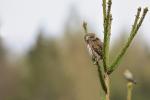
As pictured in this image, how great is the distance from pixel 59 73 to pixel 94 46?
58.3m

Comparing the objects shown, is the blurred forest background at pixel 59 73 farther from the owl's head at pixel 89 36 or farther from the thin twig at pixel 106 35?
the thin twig at pixel 106 35

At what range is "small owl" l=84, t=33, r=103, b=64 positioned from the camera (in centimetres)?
375

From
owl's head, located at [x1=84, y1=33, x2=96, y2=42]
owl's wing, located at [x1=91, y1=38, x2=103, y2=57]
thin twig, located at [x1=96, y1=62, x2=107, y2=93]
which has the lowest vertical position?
thin twig, located at [x1=96, y1=62, x2=107, y2=93]

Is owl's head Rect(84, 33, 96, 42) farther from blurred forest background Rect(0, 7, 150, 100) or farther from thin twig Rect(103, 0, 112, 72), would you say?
blurred forest background Rect(0, 7, 150, 100)

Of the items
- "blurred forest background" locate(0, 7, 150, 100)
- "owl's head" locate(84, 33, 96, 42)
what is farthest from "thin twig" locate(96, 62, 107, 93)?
"blurred forest background" locate(0, 7, 150, 100)

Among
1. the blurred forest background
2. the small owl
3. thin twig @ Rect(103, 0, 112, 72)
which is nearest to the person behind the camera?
thin twig @ Rect(103, 0, 112, 72)

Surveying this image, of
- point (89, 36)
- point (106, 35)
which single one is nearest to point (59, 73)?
point (89, 36)

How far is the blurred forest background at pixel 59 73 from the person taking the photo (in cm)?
5169

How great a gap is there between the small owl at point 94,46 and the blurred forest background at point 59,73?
41.8 metres

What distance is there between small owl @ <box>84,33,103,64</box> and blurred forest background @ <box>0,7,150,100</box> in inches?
1644

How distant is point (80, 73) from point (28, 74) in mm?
8711

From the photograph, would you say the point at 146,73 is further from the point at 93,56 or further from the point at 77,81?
the point at 93,56

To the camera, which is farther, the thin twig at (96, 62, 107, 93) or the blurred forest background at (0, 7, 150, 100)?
the blurred forest background at (0, 7, 150, 100)

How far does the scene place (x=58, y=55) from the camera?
69.9 meters
